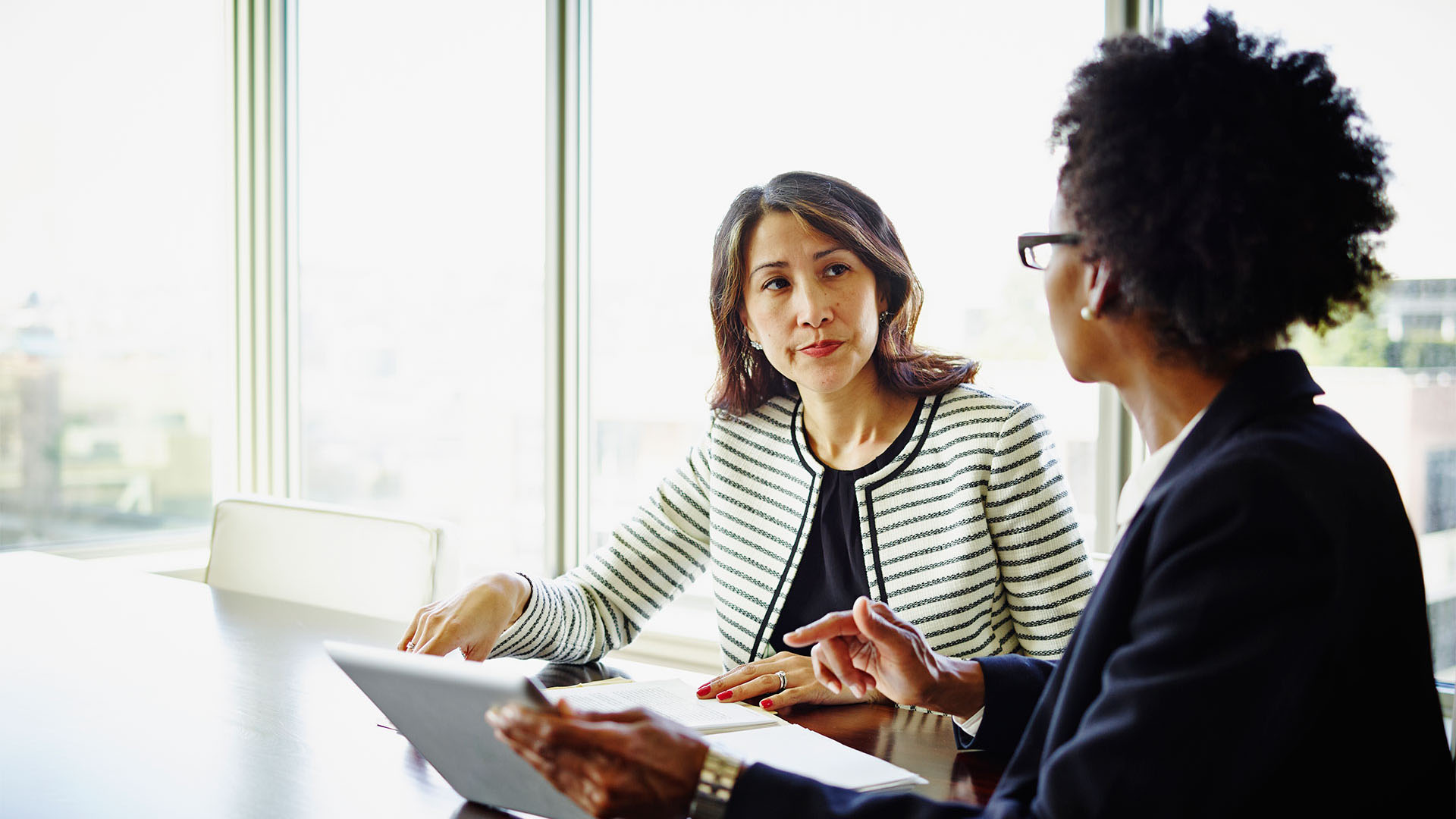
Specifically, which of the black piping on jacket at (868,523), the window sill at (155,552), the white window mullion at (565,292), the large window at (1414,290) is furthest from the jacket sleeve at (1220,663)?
the window sill at (155,552)

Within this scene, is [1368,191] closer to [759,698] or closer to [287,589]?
[759,698]

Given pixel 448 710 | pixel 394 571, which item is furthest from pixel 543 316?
pixel 448 710

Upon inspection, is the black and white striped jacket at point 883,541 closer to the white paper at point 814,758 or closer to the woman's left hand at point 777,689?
the woman's left hand at point 777,689

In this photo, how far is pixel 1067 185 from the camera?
3.06ft

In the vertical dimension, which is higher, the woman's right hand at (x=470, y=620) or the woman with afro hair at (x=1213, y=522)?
the woman with afro hair at (x=1213, y=522)

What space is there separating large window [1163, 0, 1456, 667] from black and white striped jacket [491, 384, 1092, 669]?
37.0 inches

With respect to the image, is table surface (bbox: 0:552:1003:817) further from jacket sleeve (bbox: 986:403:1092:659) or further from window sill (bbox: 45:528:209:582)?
window sill (bbox: 45:528:209:582)

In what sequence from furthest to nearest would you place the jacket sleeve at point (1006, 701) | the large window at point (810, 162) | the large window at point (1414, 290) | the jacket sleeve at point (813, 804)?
the large window at point (810, 162), the large window at point (1414, 290), the jacket sleeve at point (1006, 701), the jacket sleeve at point (813, 804)

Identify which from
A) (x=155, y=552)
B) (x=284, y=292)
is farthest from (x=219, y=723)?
(x=284, y=292)

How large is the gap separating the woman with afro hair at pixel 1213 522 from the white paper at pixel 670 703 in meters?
0.38

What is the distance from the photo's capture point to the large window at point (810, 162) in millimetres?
2760

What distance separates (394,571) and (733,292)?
77 cm

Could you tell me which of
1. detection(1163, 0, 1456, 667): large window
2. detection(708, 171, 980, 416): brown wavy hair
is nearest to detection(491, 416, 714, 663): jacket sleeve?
detection(708, 171, 980, 416): brown wavy hair

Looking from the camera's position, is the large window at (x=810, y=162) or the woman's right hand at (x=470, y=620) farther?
the large window at (x=810, y=162)
